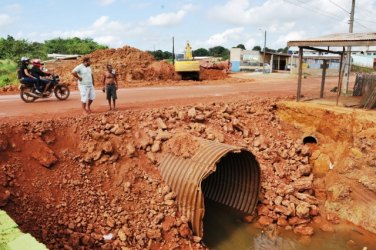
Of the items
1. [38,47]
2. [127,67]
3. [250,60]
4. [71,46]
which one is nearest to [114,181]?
[127,67]

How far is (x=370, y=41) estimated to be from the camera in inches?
399

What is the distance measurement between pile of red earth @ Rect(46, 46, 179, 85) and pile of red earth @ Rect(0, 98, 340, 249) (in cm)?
1205

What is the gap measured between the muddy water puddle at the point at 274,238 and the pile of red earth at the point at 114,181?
1.02 ft

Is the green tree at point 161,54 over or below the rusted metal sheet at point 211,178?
over

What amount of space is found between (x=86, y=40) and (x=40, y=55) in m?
14.5

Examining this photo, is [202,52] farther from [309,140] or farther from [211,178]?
[211,178]

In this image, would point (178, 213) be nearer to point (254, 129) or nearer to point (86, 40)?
point (254, 129)

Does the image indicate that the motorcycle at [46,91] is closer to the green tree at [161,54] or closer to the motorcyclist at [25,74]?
the motorcyclist at [25,74]

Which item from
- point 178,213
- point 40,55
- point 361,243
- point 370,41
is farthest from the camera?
point 40,55

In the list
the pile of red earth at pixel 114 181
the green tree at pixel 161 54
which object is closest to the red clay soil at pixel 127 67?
the pile of red earth at pixel 114 181

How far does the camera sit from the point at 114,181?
7.50 metres

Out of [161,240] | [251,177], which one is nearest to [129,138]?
[161,240]

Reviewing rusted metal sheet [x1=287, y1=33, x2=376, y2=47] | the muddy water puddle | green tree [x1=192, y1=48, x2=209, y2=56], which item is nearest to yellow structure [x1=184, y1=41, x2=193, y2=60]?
rusted metal sheet [x1=287, y1=33, x2=376, y2=47]

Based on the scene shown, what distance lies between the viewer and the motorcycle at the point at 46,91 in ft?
36.9
